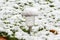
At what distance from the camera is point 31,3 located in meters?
5.93

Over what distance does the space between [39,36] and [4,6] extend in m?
1.80

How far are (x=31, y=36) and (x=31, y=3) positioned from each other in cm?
192

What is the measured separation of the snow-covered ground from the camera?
4.27 m

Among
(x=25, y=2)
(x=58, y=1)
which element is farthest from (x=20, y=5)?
(x=58, y=1)

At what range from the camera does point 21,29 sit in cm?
448

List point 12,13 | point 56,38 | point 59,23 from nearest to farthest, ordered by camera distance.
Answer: point 56,38, point 59,23, point 12,13

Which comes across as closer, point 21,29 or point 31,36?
point 31,36

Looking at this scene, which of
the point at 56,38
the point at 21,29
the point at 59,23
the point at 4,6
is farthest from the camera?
the point at 4,6

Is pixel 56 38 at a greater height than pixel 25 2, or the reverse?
pixel 25 2

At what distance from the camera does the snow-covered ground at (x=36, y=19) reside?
168 inches

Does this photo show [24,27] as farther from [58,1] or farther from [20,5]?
[58,1]

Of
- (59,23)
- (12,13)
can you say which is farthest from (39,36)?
(12,13)

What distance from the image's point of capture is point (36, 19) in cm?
500

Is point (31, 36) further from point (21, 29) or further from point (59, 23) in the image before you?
point (59, 23)
